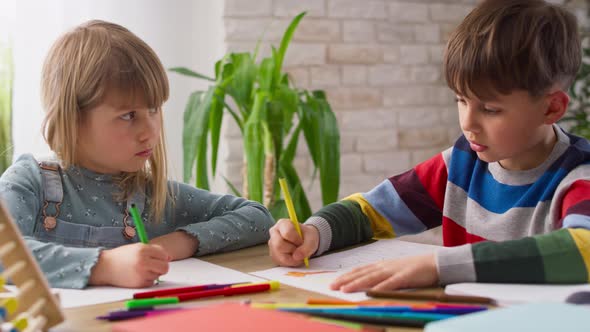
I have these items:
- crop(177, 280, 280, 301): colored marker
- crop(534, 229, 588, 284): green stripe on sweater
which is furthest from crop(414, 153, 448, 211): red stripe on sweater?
crop(177, 280, 280, 301): colored marker

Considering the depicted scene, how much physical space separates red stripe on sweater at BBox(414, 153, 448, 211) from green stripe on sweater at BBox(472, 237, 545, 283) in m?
0.43

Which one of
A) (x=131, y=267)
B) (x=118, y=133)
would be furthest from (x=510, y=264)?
(x=118, y=133)

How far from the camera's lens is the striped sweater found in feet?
2.74

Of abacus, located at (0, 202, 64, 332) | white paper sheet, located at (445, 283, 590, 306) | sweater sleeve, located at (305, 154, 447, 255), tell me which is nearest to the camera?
abacus, located at (0, 202, 64, 332)

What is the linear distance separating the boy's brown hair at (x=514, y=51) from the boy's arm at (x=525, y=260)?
0.94ft

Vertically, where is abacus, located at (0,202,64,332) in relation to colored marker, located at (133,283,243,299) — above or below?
above

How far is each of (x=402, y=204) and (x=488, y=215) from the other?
6.2 inches

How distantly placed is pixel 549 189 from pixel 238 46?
1.76 meters

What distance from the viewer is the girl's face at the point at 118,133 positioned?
3.70 ft

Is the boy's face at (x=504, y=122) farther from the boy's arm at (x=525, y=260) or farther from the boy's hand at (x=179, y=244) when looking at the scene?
the boy's hand at (x=179, y=244)

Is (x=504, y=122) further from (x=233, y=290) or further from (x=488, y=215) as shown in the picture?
(x=233, y=290)

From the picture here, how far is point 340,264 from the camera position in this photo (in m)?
1.01

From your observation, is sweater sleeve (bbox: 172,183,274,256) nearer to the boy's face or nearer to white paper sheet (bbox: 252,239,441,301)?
white paper sheet (bbox: 252,239,441,301)

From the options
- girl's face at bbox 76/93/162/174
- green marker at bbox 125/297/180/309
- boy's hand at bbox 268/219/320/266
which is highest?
girl's face at bbox 76/93/162/174
